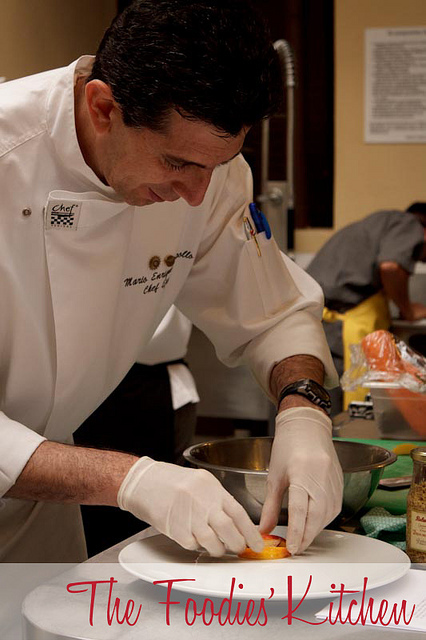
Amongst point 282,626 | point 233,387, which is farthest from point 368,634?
point 233,387

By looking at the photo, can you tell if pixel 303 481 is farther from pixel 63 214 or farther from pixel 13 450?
pixel 63 214

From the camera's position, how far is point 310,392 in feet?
4.63

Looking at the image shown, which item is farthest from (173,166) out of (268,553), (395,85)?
(395,85)

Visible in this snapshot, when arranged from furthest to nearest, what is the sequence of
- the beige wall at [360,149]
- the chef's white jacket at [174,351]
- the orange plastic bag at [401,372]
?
the beige wall at [360,149]
the chef's white jacket at [174,351]
the orange plastic bag at [401,372]

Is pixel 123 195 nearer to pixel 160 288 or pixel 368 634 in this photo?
pixel 160 288

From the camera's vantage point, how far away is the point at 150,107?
44.8 inches

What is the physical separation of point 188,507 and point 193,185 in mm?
467

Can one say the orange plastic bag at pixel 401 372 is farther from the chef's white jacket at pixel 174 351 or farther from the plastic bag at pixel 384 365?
the chef's white jacket at pixel 174 351

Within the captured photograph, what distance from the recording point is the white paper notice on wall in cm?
505

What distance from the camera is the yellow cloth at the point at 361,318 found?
3979 millimetres

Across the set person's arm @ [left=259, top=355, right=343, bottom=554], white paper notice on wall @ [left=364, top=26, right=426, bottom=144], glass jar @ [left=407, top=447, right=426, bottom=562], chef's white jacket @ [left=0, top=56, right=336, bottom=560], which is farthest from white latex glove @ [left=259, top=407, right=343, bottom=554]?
white paper notice on wall @ [left=364, top=26, right=426, bottom=144]

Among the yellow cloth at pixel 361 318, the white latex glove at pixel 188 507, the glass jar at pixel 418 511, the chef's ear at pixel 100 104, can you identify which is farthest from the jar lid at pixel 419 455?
the yellow cloth at pixel 361 318

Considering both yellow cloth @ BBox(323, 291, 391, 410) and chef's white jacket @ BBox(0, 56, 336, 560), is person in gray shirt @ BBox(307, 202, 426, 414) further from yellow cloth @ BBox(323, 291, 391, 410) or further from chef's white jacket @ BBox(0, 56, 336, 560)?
chef's white jacket @ BBox(0, 56, 336, 560)

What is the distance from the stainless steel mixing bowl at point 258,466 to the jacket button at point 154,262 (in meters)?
0.36
